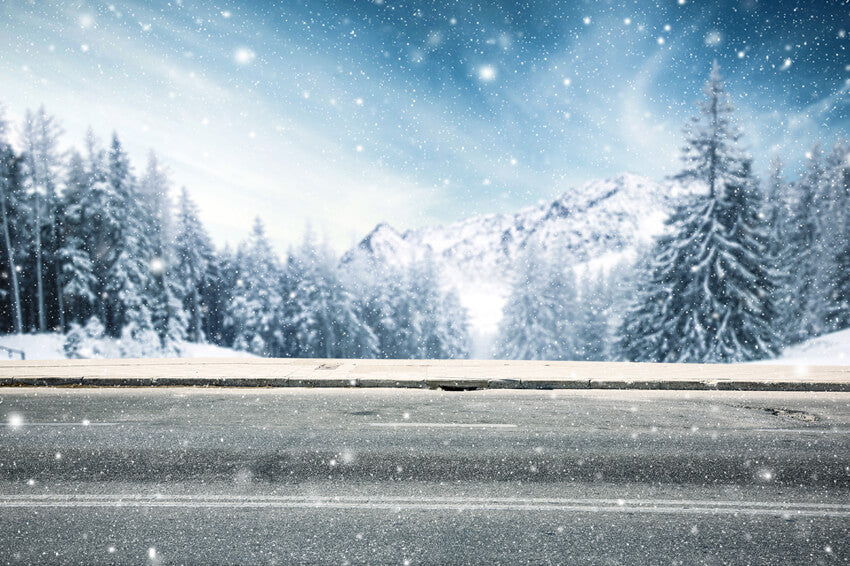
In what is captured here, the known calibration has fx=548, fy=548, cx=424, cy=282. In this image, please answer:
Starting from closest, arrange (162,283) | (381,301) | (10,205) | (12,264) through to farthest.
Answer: (10,205) → (12,264) → (162,283) → (381,301)

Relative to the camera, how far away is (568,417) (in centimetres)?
805

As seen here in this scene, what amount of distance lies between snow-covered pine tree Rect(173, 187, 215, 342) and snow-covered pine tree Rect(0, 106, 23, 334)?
10.4 m

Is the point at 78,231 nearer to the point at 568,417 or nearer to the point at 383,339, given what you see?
the point at 383,339

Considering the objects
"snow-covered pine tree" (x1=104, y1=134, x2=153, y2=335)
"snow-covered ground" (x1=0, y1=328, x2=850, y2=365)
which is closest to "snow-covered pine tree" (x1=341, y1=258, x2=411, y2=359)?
"snow-covered ground" (x1=0, y1=328, x2=850, y2=365)

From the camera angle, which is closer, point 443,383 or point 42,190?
point 443,383

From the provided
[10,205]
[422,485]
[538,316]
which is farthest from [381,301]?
[422,485]

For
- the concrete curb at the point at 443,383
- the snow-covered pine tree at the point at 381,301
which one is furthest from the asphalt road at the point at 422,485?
the snow-covered pine tree at the point at 381,301

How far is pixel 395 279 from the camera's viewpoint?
54156 millimetres

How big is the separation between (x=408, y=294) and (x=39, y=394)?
4391 cm

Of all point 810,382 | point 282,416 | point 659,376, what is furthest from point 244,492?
point 810,382

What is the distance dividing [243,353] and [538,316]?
2552cm

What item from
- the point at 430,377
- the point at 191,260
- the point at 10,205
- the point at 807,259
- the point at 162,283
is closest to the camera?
the point at 430,377

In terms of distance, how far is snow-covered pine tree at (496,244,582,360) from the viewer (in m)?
46.2

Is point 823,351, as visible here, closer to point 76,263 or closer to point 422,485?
point 422,485
